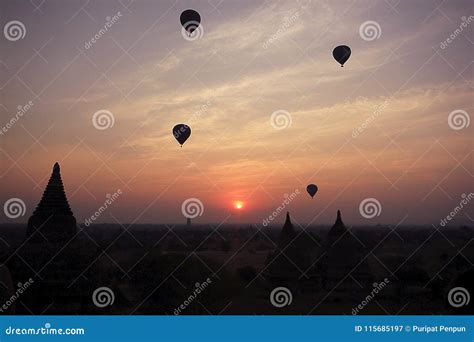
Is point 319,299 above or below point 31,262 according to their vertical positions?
above

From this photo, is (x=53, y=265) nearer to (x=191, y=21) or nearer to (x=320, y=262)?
(x=191, y=21)

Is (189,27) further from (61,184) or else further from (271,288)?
(271,288)

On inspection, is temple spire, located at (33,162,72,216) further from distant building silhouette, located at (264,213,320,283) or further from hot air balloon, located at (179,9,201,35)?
distant building silhouette, located at (264,213,320,283)

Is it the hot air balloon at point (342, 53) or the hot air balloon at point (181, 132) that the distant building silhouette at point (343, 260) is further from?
the hot air balloon at point (181, 132)

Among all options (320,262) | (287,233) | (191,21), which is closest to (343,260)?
(320,262)

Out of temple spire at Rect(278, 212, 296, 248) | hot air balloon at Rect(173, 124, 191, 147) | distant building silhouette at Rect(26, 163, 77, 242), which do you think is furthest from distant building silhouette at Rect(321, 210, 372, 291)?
distant building silhouette at Rect(26, 163, 77, 242)

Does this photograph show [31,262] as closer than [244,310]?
Yes

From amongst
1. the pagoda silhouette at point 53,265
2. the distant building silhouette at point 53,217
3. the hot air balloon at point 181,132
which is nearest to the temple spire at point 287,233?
the hot air balloon at point 181,132

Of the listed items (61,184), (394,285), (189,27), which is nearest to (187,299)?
(61,184)

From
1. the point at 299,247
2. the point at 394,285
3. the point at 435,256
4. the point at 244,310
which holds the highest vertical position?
the point at 435,256
